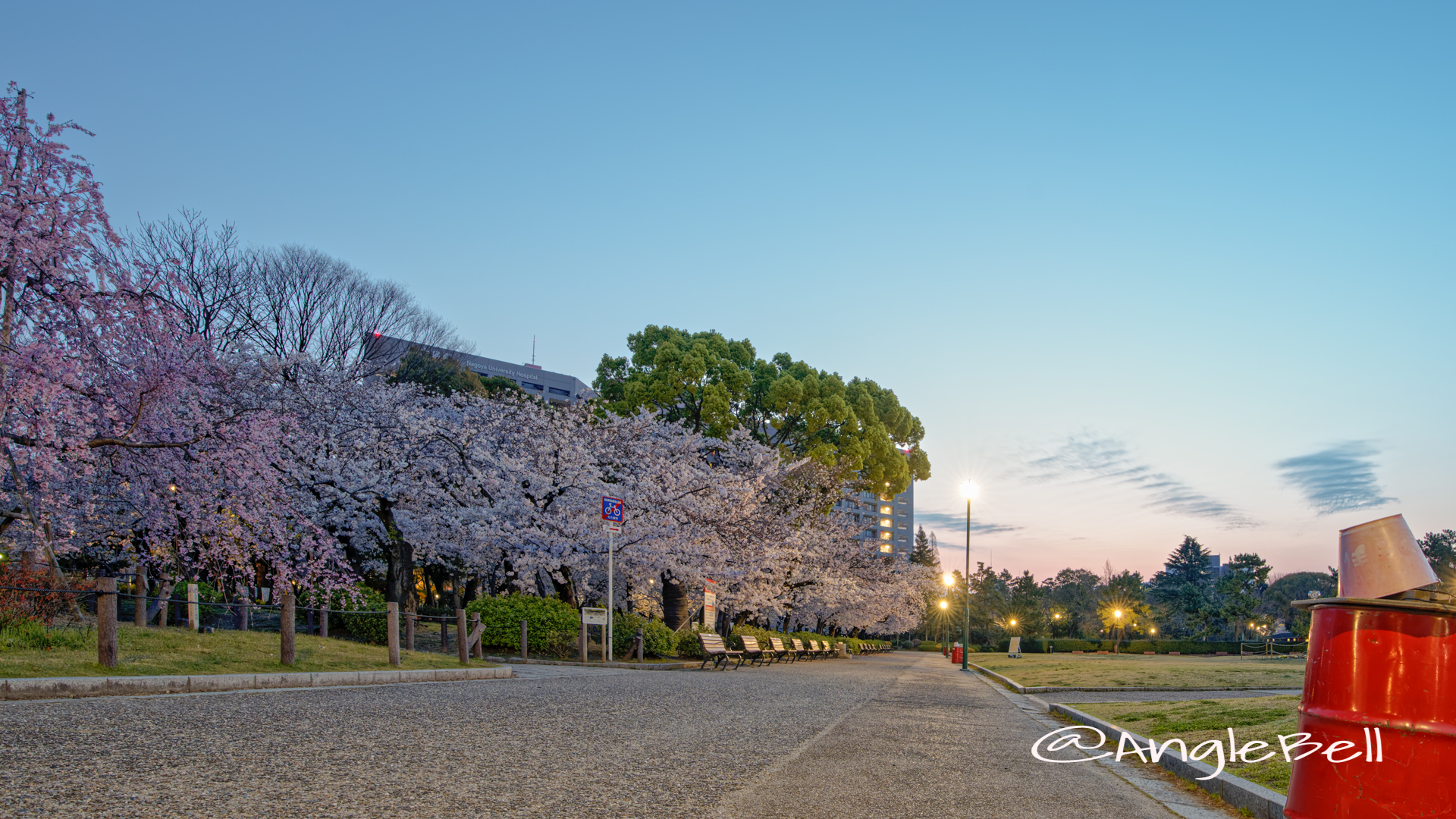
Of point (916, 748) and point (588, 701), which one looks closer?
point (916, 748)

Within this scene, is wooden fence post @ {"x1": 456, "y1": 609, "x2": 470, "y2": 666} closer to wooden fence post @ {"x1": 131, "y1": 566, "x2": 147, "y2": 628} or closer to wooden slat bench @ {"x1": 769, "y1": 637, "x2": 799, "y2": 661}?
wooden fence post @ {"x1": 131, "y1": 566, "x2": 147, "y2": 628}

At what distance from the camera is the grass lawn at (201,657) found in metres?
10.3

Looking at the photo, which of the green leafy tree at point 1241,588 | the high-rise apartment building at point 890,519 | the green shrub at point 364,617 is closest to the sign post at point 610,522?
the green shrub at point 364,617

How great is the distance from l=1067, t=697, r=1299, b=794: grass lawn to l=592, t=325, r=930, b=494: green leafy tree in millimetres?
22288

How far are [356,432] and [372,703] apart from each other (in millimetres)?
17069

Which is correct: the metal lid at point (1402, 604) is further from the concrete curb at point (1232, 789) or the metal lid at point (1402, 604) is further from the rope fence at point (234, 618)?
the rope fence at point (234, 618)

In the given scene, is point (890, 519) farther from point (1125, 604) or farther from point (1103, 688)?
point (1103, 688)

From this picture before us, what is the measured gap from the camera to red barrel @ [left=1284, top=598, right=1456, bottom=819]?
291cm

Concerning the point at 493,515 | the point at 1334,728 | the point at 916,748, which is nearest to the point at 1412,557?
the point at 1334,728

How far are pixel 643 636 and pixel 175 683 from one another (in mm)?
14310

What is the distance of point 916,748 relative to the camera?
27.2ft

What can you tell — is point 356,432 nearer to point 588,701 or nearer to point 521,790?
point 588,701

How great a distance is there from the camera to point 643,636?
78.4 ft

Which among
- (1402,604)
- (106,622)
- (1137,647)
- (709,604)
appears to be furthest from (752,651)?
(1137,647)
